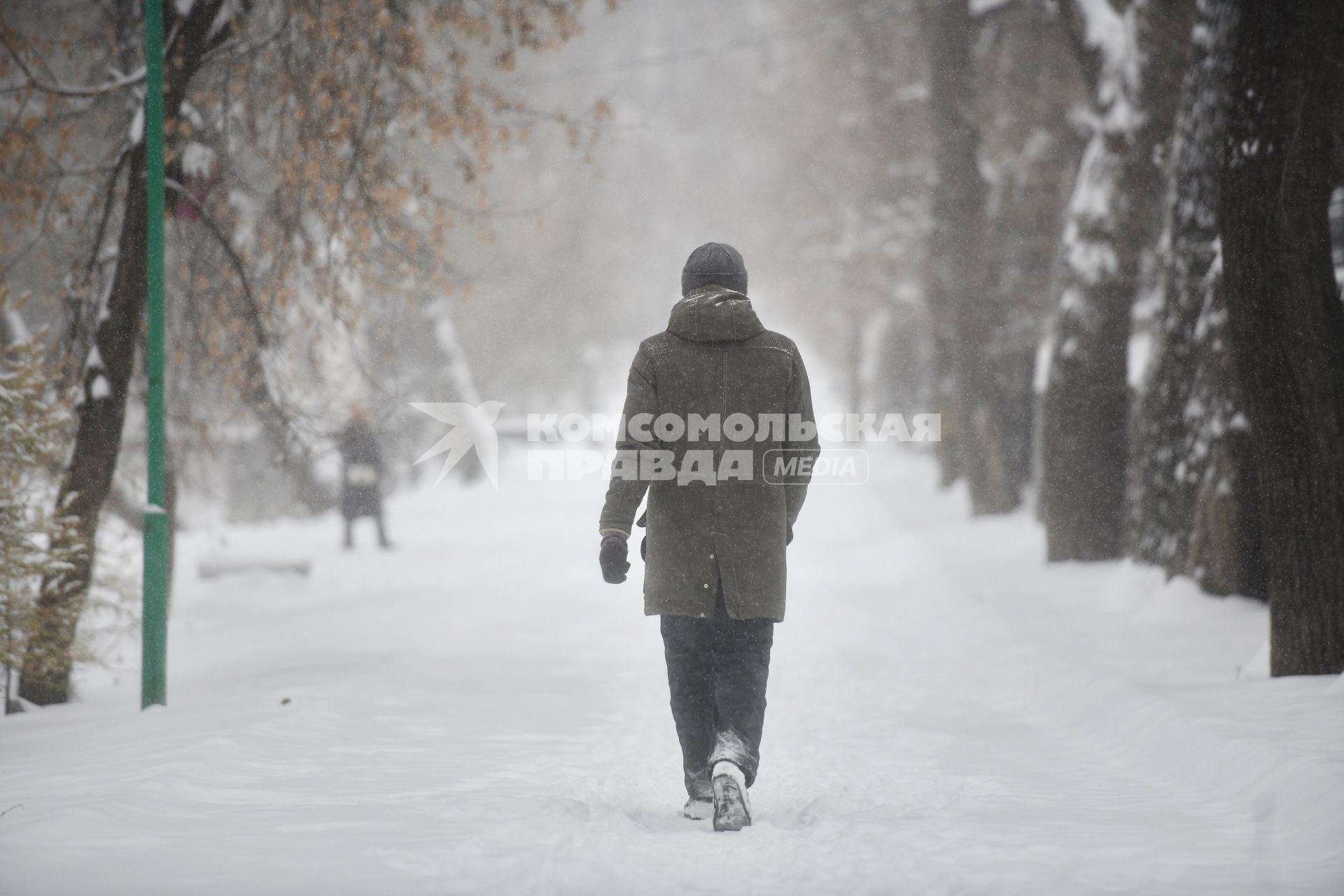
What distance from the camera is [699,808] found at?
15.6ft

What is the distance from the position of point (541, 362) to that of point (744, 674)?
34031 millimetres

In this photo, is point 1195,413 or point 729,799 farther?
point 1195,413

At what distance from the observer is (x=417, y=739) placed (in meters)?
6.46

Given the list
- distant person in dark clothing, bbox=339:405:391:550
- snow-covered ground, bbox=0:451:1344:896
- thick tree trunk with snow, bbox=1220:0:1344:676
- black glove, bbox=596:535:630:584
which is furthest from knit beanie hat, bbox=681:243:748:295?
distant person in dark clothing, bbox=339:405:391:550

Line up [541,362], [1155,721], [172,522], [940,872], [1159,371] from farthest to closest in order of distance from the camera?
1. [541,362]
2. [172,522]
3. [1159,371]
4. [1155,721]
5. [940,872]

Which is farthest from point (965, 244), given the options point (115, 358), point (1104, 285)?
point (115, 358)

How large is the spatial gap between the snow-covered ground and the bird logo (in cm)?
1519

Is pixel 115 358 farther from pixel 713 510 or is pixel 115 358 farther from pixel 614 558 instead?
pixel 713 510

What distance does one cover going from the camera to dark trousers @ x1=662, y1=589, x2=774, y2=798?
4.72 metres

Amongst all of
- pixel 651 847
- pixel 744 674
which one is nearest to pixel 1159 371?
pixel 744 674

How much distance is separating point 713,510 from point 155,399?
3.71 m

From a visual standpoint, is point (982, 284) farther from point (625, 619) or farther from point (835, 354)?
point (835, 354)

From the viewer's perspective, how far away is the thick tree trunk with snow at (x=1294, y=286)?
253 inches

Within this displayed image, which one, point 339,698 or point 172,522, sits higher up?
point 172,522
